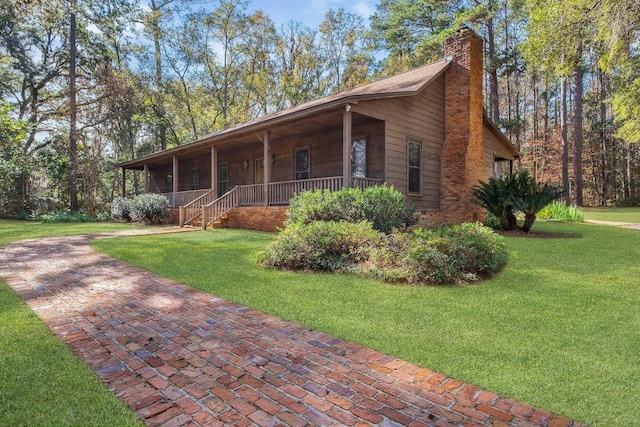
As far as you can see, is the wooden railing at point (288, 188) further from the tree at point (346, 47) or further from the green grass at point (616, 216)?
the tree at point (346, 47)

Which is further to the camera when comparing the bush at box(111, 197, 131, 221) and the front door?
the bush at box(111, 197, 131, 221)

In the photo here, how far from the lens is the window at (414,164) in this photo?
12.2 m

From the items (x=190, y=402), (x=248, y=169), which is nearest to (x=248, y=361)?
→ (x=190, y=402)

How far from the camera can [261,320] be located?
3.68m

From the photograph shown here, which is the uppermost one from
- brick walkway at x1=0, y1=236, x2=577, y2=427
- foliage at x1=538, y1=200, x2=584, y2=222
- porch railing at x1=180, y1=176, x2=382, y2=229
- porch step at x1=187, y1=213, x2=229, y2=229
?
porch railing at x1=180, y1=176, x2=382, y2=229

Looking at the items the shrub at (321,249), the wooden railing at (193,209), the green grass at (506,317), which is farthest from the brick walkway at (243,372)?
the wooden railing at (193,209)

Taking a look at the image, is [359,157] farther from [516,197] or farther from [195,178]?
[195,178]

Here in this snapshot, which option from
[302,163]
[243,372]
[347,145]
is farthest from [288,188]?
[243,372]

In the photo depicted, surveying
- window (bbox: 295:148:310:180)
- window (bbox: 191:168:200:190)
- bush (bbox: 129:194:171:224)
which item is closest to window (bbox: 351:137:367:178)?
window (bbox: 295:148:310:180)

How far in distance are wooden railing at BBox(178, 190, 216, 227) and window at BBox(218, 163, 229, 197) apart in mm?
2930

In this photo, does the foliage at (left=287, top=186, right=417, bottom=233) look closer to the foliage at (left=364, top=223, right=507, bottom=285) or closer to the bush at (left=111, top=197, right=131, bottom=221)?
the foliage at (left=364, top=223, right=507, bottom=285)

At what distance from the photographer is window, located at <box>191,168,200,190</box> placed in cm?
1984

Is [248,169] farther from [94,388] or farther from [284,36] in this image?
[284,36]

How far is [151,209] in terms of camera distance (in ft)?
51.6
